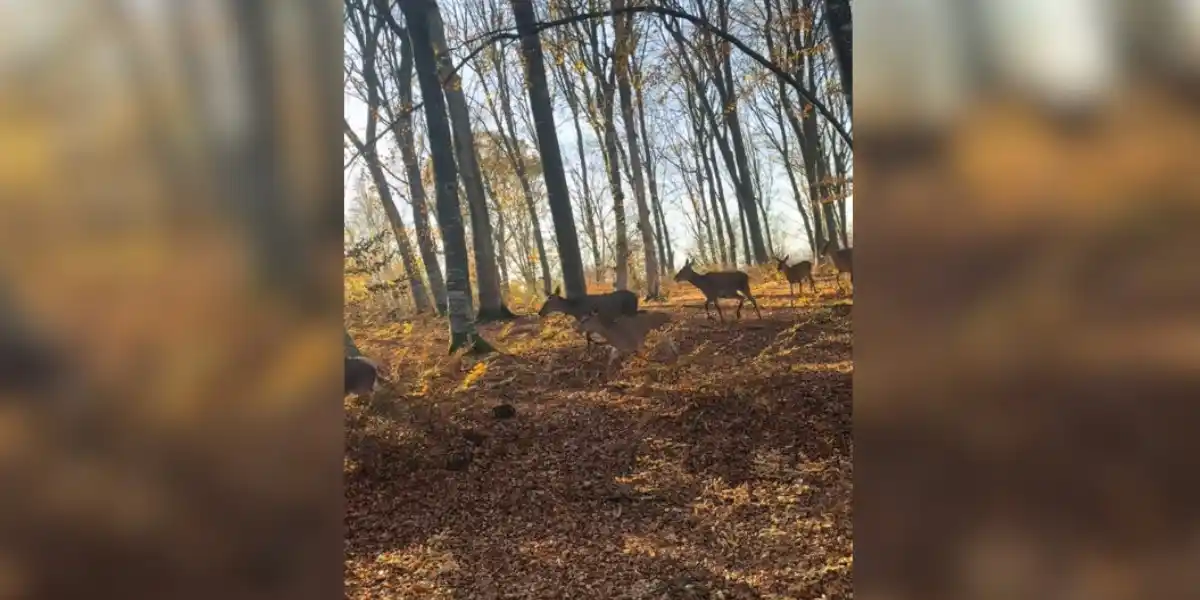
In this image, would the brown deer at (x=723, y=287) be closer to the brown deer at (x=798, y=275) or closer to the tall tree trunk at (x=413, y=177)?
the brown deer at (x=798, y=275)

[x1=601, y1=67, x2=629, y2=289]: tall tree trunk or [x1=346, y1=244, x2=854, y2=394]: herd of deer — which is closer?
[x1=346, y1=244, x2=854, y2=394]: herd of deer

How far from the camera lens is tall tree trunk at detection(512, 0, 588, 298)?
519 centimetres

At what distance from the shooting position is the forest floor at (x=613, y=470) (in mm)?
2107

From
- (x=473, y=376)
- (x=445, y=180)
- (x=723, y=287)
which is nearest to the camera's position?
(x=473, y=376)

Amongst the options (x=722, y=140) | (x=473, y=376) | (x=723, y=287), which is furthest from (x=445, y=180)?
(x=722, y=140)

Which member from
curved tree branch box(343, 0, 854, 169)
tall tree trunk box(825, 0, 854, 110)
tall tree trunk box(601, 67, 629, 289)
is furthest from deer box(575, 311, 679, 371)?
tall tree trunk box(601, 67, 629, 289)

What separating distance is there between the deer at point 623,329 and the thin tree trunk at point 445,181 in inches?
31.4

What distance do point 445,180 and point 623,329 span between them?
1601mm

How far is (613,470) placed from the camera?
9.47 ft

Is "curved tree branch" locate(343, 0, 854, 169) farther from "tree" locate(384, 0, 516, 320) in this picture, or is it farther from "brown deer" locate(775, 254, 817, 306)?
"brown deer" locate(775, 254, 817, 306)

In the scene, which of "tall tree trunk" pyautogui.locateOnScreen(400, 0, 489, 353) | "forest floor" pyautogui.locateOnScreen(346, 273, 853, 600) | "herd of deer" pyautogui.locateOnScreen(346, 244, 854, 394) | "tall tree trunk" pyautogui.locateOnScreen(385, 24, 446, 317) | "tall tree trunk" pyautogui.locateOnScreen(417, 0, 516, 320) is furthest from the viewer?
"tall tree trunk" pyautogui.locateOnScreen(385, 24, 446, 317)
